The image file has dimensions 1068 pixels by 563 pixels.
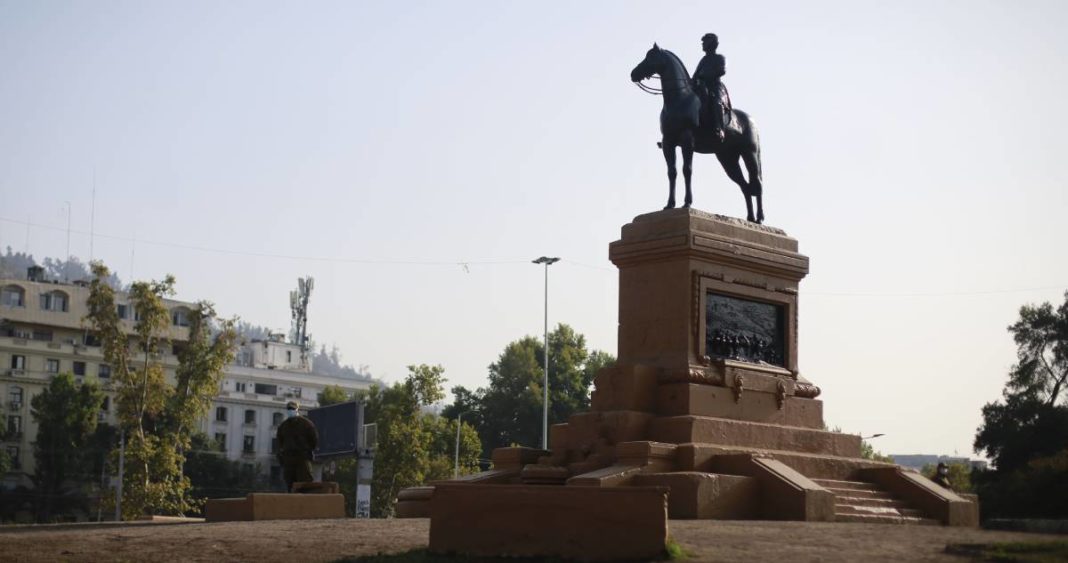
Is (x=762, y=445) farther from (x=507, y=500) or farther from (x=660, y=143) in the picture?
(x=507, y=500)

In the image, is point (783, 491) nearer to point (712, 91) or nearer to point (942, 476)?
point (942, 476)

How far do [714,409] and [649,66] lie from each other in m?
6.19

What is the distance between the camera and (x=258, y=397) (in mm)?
104500

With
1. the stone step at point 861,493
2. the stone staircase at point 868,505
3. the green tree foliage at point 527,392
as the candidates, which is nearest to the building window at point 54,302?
the green tree foliage at point 527,392

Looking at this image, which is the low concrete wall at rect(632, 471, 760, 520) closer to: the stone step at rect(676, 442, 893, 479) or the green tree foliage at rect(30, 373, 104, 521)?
the stone step at rect(676, 442, 893, 479)

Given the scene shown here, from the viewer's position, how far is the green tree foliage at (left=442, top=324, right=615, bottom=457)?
87.6 meters

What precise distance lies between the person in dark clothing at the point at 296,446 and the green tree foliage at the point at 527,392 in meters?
62.6

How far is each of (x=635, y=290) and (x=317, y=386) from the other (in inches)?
3454


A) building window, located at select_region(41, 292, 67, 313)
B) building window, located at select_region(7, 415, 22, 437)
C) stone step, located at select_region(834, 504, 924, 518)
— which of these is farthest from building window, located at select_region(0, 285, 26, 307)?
stone step, located at select_region(834, 504, 924, 518)

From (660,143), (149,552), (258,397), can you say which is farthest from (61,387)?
(149,552)

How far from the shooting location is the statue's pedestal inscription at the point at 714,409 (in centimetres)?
2047

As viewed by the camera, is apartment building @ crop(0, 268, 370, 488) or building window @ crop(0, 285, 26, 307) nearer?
apartment building @ crop(0, 268, 370, 488)

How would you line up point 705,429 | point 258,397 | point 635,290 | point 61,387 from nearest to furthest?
point 705,429
point 635,290
point 61,387
point 258,397

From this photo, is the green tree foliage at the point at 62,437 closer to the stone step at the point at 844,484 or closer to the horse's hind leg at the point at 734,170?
the horse's hind leg at the point at 734,170
